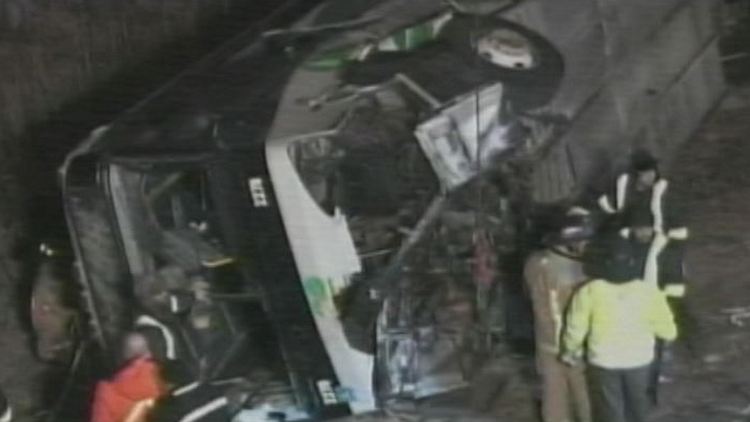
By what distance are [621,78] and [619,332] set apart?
444 millimetres

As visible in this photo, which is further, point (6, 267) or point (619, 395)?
point (6, 267)

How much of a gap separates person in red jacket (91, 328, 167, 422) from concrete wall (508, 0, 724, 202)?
49 cm

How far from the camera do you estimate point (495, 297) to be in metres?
2.02

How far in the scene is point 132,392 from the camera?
2004 millimetres

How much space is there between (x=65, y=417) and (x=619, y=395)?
67cm

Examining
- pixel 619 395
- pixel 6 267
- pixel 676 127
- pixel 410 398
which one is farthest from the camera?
pixel 6 267

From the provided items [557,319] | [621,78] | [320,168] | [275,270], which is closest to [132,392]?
[275,270]

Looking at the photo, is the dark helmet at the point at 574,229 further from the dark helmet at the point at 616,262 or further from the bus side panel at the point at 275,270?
the bus side panel at the point at 275,270

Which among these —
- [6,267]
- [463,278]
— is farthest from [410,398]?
[6,267]

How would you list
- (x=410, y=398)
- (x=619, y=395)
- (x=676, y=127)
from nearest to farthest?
(x=619, y=395) < (x=410, y=398) < (x=676, y=127)

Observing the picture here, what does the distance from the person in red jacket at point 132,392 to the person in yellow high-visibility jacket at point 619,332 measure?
469mm

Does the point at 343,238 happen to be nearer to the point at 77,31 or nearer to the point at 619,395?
the point at 619,395

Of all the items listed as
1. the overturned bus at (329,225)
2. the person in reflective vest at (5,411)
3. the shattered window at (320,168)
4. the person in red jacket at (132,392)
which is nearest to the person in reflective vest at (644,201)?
the overturned bus at (329,225)

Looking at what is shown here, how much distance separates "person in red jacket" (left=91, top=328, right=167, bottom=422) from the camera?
78.7 inches
